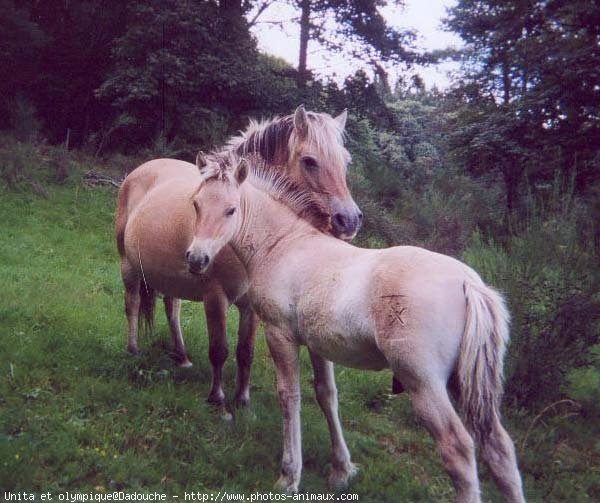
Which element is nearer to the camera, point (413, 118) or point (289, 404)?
point (289, 404)

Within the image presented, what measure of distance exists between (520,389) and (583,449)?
2.28 ft

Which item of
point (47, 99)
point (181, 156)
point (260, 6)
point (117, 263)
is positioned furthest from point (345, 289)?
point (47, 99)

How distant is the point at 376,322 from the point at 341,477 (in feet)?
5.19

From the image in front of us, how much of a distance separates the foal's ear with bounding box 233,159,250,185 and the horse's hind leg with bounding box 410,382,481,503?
6.63 ft

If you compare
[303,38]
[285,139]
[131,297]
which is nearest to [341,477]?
[285,139]

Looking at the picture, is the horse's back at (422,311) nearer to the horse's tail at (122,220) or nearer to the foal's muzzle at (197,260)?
the foal's muzzle at (197,260)

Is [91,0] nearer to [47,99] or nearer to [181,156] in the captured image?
[47,99]

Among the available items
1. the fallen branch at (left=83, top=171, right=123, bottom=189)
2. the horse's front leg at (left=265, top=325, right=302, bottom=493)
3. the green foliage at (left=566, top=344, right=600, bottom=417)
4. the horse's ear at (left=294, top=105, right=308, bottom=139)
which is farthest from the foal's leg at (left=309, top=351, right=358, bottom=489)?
the fallen branch at (left=83, top=171, right=123, bottom=189)

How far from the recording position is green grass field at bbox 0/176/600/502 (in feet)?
12.3

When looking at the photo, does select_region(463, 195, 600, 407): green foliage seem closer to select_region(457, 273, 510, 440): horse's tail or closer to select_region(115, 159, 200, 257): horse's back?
select_region(457, 273, 510, 440): horse's tail

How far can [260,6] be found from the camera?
1491 cm

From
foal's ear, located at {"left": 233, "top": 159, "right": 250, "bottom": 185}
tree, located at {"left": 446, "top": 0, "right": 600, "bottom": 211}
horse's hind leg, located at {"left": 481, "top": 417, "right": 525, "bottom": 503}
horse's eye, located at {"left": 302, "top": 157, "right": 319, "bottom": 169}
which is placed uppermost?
tree, located at {"left": 446, "top": 0, "right": 600, "bottom": 211}

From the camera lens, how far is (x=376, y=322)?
2.93 meters

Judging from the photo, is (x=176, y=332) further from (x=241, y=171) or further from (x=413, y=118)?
(x=413, y=118)
